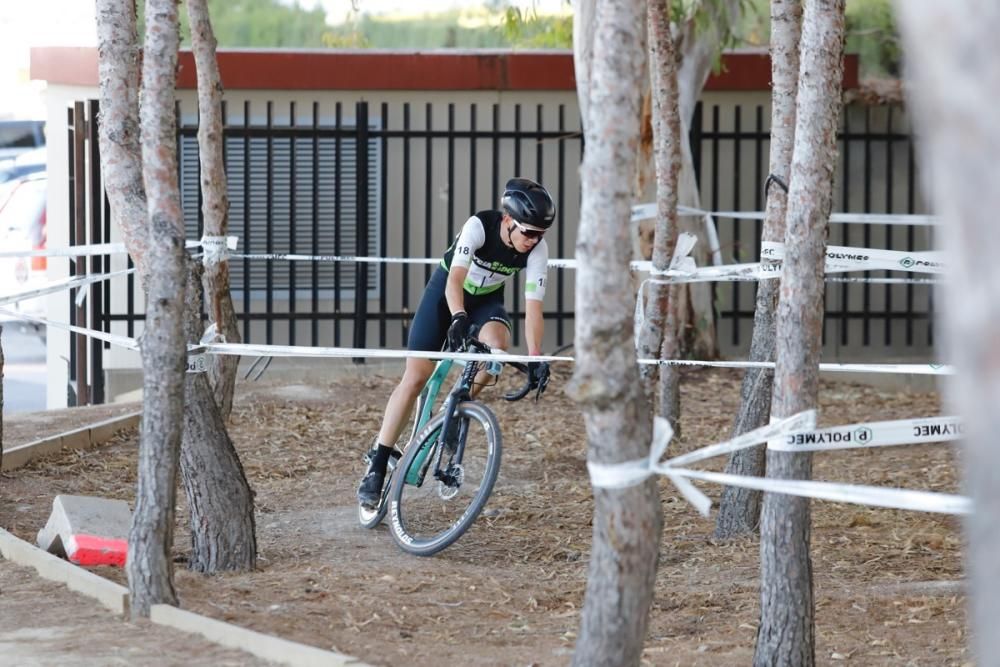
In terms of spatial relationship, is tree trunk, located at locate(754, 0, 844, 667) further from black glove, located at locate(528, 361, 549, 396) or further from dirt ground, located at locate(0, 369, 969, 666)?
black glove, located at locate(528, 361, 549, 396)

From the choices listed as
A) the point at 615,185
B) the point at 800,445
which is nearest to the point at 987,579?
the point at 615,185

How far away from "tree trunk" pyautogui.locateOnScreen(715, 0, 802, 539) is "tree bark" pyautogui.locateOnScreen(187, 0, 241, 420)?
3920 mm

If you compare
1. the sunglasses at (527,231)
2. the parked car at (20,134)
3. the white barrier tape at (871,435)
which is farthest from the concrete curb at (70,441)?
the parked car at (20,134)

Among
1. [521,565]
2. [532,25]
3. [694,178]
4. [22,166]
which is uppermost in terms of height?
[532,25]

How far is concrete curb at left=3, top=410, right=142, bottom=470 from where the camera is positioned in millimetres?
8492

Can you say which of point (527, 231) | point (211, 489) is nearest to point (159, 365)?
point (211, 489)

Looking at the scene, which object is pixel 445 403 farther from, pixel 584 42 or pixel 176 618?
pixel 584 42

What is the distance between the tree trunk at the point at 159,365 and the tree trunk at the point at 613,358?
1.97 metres

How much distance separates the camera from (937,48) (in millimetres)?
1830

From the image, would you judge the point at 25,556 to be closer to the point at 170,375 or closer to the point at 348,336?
the point at 170,375

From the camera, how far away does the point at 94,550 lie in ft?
19.8

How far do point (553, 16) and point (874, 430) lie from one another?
13.8 m

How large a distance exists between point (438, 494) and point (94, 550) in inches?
79.7

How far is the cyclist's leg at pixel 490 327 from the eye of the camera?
6562 millimetres
